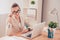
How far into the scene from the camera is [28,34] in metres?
2.07

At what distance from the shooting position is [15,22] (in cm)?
200

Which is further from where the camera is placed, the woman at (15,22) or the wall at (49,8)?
the wall at (49,8)

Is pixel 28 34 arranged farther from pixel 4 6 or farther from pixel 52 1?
pixel 52 1

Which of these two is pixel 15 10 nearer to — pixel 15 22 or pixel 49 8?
pixel 15 22

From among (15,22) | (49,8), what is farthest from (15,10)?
(49,8)

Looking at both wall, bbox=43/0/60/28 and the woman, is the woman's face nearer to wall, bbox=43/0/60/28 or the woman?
the woman

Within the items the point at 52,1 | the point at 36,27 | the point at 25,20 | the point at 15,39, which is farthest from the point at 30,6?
the point at 15,39

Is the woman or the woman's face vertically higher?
the woman's face

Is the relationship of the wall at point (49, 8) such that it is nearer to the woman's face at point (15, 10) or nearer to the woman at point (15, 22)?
the woman at point (15, 22)

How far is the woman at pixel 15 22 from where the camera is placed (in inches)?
74.5

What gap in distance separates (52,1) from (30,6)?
58cm

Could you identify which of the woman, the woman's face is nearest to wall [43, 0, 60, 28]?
the woman

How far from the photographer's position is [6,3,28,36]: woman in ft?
6.21

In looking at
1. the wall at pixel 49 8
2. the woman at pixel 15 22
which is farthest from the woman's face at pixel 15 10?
the wall at pixel 49 8
